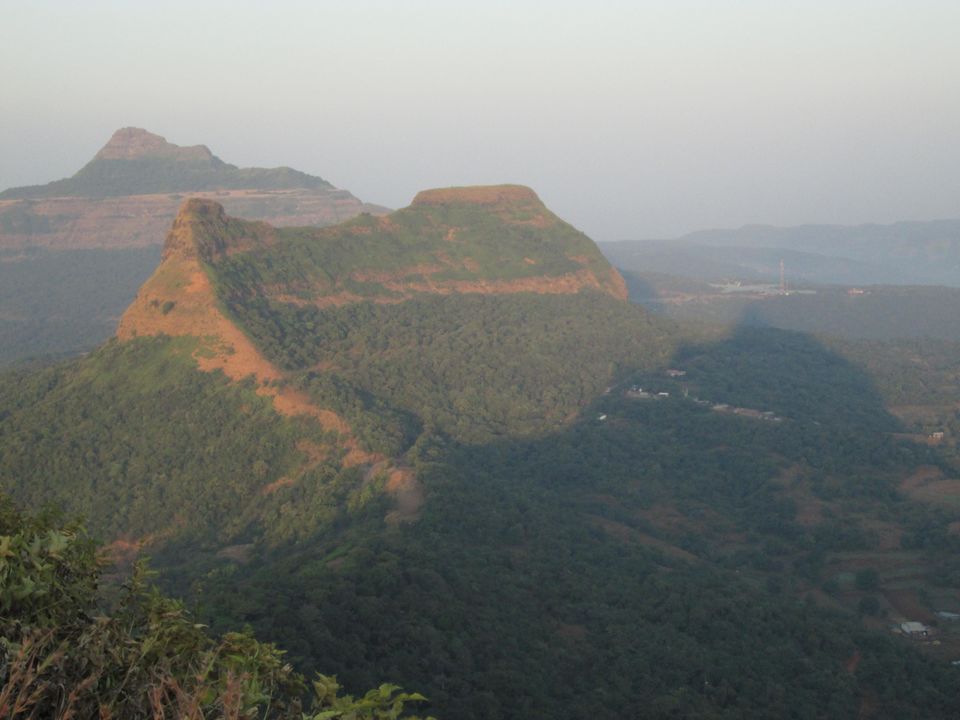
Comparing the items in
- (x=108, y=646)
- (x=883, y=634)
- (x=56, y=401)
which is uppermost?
(x=108, y=646)

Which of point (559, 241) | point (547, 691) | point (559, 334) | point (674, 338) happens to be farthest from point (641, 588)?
point (559, 241)

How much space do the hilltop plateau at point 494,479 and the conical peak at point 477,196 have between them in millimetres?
4254

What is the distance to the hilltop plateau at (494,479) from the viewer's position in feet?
89.8

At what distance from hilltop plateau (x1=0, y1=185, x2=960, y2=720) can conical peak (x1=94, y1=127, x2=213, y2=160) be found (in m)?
99.3

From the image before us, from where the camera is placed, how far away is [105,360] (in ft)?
179

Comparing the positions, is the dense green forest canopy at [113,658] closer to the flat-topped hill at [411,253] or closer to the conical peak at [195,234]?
the flat-topped hill at [411,253]

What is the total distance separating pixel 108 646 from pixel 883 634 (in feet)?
103

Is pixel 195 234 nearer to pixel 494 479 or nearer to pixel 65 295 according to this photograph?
pixel 494 479

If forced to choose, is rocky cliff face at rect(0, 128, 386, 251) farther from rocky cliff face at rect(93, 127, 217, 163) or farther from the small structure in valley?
the small structure in valley

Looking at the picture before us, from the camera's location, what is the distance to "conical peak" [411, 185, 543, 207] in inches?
3519

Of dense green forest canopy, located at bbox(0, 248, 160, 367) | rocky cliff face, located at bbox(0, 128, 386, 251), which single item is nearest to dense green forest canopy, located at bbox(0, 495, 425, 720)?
dense green forest canopy, located at bbox(0, 248, 160, 367)

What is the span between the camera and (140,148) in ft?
541

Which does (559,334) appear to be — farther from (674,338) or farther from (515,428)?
(515,428)

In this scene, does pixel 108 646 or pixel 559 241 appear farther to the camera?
pixel 559 241
